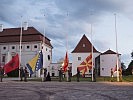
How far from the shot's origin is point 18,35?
8419 centimetres

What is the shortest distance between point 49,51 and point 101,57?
57.0 ft

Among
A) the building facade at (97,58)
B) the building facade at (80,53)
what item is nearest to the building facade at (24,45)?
the building facade at (80,53)

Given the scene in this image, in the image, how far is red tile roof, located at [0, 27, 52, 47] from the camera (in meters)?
81.7

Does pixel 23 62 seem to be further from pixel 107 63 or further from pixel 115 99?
pixel 115 99

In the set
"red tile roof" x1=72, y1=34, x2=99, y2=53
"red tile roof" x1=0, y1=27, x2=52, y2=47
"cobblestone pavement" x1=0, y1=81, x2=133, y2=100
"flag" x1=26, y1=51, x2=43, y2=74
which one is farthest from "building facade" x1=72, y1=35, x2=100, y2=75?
"cobblestone pavement" x1=0, y1=81, x2=133, y2=100

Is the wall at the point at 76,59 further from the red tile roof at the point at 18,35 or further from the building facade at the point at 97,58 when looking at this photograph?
the red tile roof at the point at 18,35

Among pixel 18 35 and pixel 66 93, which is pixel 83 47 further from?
pixel 66 93

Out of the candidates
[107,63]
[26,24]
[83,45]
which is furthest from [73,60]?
[26,24]

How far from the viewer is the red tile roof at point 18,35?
268 feet

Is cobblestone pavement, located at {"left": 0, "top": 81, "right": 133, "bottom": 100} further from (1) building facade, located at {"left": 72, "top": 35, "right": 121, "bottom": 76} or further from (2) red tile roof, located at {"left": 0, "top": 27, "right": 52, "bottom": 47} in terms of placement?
(2) red tile roof, located at {"left": 0, "top": 27, "right": 52, "bottom": 47}

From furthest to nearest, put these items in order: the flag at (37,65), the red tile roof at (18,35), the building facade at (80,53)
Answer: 1. the building facade at (80,53)
2. the red tile roof at (18,35)
3. the flag at (37,65)

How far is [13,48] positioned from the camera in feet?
275

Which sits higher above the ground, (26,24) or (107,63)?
(26,24)

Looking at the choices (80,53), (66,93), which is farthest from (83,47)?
(66,93)
